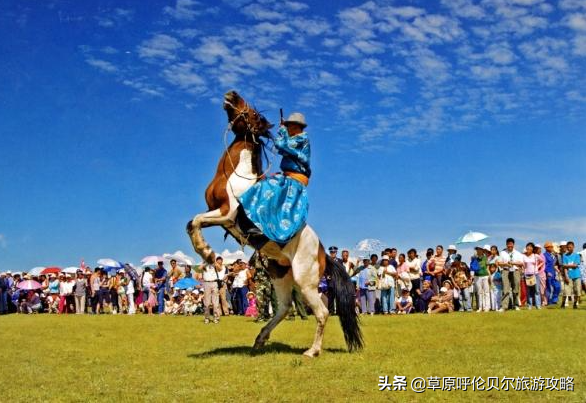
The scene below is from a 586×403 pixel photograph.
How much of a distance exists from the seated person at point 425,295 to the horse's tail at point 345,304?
10.7 meters

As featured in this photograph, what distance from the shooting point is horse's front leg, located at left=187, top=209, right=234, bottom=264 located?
860cm

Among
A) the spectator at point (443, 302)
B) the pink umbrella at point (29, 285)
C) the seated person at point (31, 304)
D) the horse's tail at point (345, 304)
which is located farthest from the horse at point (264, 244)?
the seated person at point (31, 304)

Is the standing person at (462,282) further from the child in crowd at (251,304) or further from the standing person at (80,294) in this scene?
the standing person at (80,294)

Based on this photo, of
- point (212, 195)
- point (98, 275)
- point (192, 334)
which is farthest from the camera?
point (98, 275)

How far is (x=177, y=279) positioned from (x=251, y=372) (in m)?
18.5

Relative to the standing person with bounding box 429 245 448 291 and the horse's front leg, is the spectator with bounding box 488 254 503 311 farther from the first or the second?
the horse's front leg

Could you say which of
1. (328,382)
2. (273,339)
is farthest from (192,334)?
(328,382)

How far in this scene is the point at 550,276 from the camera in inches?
816

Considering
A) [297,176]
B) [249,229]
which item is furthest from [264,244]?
[297,176]

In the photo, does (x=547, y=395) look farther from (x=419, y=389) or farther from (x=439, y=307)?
(x=439, y=307)

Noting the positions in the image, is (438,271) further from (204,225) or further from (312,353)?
(204,225)

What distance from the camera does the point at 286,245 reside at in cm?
912

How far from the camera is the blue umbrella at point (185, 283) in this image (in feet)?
82.1

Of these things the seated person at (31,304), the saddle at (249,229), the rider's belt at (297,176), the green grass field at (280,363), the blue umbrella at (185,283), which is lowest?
the green grass field at (280,363)
